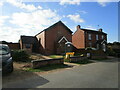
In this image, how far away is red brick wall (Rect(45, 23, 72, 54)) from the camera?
23.9 m

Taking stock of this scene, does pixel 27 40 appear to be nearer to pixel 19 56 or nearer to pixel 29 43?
pixel 29 43

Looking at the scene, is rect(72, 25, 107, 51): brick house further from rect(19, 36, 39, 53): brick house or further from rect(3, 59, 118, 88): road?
rect(3, 59, 118, 88): road

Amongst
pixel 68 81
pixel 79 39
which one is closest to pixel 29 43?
pixel 79 39

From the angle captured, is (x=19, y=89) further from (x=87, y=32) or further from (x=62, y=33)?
(x=87, y=32)

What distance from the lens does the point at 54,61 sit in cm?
1128

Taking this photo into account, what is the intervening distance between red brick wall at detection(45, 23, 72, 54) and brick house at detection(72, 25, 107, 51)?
6.89 m

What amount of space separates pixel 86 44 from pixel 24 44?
1733 centimetres

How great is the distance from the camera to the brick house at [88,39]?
31.3 metres

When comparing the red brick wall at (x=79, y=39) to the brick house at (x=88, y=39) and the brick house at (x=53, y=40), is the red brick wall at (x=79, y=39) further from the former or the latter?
the brick house at (x=53, y=40)

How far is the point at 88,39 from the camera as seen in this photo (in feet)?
105

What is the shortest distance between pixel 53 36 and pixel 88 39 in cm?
1231

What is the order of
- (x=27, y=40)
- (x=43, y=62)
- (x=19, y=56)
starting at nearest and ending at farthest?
1. (x=43, y=62)
2. (x=19, y=56)
3. (x=27, y=40)

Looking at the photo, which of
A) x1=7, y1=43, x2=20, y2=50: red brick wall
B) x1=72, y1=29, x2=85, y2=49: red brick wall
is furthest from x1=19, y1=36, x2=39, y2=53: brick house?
x1=72, y1=29, x2=85, y2=49: red brick wall

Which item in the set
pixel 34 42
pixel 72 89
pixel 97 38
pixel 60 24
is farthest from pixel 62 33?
pixel 72 89
